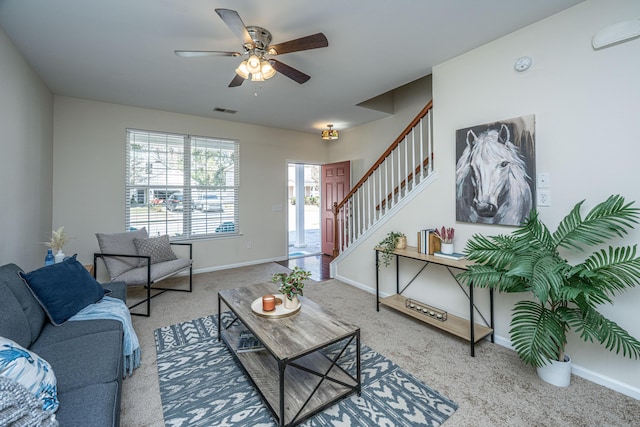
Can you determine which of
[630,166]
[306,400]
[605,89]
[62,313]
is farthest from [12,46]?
[630,166]

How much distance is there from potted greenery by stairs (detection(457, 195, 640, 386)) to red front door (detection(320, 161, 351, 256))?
3.85 m

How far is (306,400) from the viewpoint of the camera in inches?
64.7

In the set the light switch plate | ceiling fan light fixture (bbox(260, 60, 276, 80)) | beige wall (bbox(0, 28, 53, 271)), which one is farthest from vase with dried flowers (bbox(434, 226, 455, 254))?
beige wall (bbox(0, 28, 53, 271))

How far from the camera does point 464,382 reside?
6.42ft

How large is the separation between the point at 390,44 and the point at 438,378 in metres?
2.85

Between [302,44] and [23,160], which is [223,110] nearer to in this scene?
[23,160]

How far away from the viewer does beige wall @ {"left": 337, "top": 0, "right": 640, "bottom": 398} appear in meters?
1.83

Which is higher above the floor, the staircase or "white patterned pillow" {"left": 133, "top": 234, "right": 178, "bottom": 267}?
the staircase

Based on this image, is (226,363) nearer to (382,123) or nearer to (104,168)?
(104,168)

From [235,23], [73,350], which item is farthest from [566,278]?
[73,350]

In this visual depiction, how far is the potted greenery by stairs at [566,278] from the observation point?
1641 millimetres

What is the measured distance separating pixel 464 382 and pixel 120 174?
16.3 feet

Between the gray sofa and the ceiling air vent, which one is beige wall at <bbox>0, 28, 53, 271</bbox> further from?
the ceiling air vent

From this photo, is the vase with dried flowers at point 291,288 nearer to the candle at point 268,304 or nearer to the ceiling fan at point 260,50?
the candle at point 268,304
